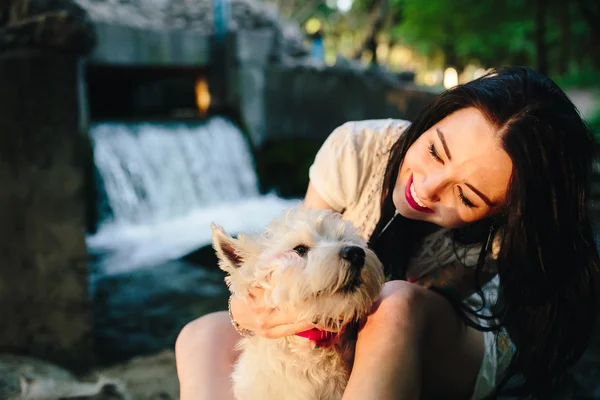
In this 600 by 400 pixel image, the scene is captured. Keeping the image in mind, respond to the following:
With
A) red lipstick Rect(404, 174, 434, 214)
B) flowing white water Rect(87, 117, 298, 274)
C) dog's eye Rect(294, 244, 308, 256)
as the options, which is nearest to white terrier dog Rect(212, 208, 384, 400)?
dog's eye Rect(294, 244, 308, 256)

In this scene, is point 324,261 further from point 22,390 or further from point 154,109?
→ point 154,109

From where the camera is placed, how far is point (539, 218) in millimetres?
1795

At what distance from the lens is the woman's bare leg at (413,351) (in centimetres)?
154

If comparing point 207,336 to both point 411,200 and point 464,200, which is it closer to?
point 411,200

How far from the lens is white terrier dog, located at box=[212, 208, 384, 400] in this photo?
1556 millimetres

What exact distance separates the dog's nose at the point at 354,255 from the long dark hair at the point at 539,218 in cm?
61

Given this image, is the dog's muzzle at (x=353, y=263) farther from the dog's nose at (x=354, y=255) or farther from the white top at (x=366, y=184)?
the white top at (x=366, y=184)

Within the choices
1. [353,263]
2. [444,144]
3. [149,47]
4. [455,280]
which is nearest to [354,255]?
[353,263]

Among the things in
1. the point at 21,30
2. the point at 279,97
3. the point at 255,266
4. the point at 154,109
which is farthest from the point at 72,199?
the point at 154,109

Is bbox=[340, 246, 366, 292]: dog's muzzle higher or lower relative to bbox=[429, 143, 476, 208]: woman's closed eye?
lower

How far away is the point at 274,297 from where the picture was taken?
1623 millimetres

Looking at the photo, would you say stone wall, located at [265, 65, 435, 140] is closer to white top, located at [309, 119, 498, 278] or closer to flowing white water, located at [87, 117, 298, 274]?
flowing white water, located at [87, 117, 298, 274]

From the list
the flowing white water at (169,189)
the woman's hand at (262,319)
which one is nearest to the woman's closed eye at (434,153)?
the woman's hand at (262,319)

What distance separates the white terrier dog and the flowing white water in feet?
16.4
